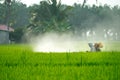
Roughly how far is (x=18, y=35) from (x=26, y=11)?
4122 cm

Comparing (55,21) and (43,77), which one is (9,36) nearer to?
(55,21)

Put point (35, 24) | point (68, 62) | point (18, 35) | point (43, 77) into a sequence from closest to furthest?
point (43, 77)
point (68, 62)
point (35, 24)
point (18, 35)

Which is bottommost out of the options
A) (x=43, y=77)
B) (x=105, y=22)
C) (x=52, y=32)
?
(x=43, y=77)

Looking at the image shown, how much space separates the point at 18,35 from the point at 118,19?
3600 centimetres

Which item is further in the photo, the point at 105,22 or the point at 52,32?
the point at 105,22

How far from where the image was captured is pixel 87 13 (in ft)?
260

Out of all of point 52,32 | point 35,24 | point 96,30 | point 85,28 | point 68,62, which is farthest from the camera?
point 96,30

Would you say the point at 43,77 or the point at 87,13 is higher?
the point at 87,13

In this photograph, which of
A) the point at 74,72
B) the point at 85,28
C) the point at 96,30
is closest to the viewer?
the point at 74,72

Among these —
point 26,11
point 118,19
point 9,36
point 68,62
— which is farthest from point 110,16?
point 68,62

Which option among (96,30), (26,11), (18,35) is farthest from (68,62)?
(26,11)

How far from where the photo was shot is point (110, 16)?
77.6 m

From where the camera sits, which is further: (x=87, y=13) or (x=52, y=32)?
(x=87, y=13)

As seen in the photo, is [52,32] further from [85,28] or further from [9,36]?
[85,28]
